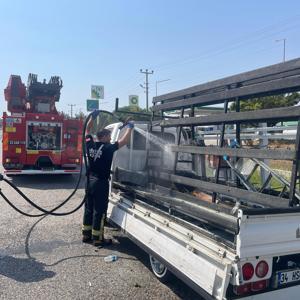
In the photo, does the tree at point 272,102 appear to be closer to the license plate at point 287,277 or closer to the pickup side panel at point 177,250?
the pickup side panel at point 177,250

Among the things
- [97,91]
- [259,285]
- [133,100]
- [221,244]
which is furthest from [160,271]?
[133,100]

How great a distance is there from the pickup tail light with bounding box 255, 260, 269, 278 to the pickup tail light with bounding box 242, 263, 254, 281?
2.2 inches

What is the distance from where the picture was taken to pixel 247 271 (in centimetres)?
307

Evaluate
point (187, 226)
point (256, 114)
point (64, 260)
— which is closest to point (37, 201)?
point (64, 260)

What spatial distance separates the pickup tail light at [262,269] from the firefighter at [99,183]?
331cm

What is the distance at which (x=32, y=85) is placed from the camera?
48.3ft

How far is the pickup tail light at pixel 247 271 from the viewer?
3055mm

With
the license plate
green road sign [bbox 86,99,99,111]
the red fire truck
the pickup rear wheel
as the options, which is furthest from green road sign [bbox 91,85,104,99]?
the license plate

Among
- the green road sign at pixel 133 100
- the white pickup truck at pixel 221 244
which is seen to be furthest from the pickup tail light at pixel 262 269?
the green road sign at pixel 133 100

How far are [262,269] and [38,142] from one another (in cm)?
1079

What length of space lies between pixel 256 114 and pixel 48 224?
4.99 meters

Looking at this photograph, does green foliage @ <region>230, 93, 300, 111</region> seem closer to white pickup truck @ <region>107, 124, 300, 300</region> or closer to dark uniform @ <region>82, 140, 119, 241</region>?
white pickup truck @ <region>107, 124, 300, 300</region>

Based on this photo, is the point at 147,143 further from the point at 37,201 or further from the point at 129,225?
the point at 37,201

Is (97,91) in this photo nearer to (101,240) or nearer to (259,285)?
(101,240)
